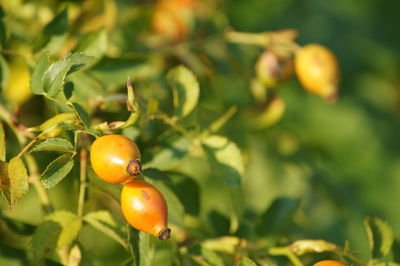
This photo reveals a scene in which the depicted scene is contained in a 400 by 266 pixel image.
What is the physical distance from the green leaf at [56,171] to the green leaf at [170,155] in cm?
21

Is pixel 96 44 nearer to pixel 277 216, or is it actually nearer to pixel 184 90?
pixel 184 90

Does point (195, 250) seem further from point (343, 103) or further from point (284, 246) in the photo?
point (343, 103)

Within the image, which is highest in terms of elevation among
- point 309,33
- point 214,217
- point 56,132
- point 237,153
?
point 56,132

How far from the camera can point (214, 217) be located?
1104 millimetres

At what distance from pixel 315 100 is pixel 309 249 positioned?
5.48 feet

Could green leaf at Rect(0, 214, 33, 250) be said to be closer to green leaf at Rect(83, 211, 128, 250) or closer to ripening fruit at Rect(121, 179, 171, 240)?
green leaf at Rect(83, 211, 128, 250)

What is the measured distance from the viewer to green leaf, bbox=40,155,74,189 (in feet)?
2.45

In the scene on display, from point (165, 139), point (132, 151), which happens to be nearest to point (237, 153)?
point (165, 139)

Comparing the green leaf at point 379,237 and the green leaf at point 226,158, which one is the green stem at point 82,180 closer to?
the green leaf at point 226,158

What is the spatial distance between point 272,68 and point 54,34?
0.52 m

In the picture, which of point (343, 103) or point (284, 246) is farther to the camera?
point (343, 103)

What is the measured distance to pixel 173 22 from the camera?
4.98 ft

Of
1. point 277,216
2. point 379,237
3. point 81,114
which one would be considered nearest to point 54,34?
point 81,114

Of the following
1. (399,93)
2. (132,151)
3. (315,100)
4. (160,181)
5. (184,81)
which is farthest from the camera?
(399,93)
